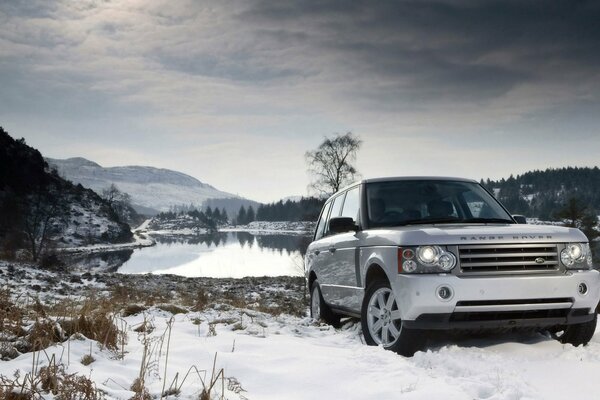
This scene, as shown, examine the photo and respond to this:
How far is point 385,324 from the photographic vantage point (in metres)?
5.39

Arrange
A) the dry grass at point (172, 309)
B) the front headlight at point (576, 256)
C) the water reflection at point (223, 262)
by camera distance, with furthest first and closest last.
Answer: the water reflection at point (223, 262) < the dry grass at point (172, 309) < the front headlight at point (576, 256)

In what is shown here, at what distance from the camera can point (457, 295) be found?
4.68 metres

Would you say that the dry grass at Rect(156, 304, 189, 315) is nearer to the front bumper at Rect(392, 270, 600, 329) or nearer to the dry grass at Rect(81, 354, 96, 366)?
the dry grass at Rect(81, 354, 96, 366)

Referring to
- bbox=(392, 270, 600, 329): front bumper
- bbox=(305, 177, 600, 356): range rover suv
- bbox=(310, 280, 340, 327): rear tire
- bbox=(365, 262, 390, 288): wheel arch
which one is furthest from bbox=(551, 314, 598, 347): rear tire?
bbox=(310, 280, 340, 327): rear tire

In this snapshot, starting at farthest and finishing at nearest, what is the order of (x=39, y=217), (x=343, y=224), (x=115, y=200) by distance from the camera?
(x=115, y=200) → (x=39, y=217) → (x=343, y=224)

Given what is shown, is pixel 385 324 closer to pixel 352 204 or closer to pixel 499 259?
pixel 499 259

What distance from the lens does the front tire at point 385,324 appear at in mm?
4926

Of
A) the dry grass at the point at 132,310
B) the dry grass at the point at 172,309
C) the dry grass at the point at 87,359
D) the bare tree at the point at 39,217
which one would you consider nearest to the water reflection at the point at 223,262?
the bare tree at the point at 39,217

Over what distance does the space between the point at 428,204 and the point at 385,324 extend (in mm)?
1742

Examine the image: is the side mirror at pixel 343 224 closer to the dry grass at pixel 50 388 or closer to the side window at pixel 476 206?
the side window at pixel 476 206

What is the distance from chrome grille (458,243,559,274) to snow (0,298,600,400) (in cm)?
75

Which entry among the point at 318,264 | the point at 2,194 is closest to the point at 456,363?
the point at 318,264

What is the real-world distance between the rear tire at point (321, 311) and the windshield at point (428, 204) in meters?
1.95

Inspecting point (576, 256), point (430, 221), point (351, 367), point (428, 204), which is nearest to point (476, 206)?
point (428, 204)
